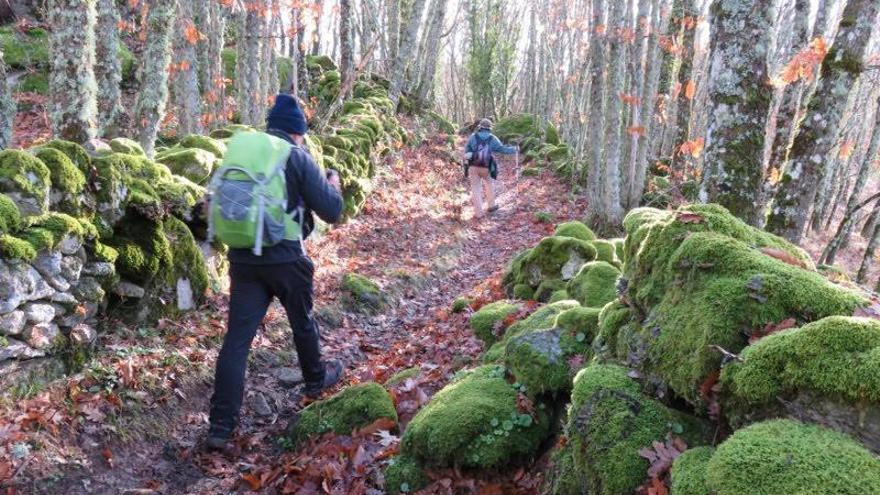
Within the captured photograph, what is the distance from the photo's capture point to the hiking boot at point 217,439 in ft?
14.9

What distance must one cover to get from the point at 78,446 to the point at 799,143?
6748 mm

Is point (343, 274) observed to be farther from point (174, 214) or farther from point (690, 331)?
point (690, 331)

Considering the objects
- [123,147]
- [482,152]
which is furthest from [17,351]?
[482,152]

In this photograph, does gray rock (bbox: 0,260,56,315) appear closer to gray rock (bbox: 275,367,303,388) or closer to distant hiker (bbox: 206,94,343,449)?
distant hiker (bbox: 206,94,343,449)

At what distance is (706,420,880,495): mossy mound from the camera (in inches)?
72.5

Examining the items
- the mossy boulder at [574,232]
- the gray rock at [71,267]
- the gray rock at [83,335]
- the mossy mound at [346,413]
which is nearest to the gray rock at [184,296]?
the gray rock at [83,335]

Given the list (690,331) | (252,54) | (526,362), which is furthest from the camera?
(252,54)

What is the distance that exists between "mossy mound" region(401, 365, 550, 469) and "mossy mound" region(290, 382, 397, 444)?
68cm

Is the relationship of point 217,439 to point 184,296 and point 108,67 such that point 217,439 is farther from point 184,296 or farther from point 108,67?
point 108,67

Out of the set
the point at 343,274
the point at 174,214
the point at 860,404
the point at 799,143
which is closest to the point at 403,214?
the point at 343,274

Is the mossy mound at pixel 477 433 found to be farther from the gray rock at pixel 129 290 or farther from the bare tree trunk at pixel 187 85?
the bare tree trunk at pixel 187 85

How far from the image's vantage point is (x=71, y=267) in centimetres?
462

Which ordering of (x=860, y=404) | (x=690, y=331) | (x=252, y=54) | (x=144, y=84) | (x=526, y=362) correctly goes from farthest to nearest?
(x=252, y=54) < (x=144, y=84) < (x=526, y=362) < (x=690, y=331) < (x=860, y=404)

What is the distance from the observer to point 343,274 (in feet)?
27.9
